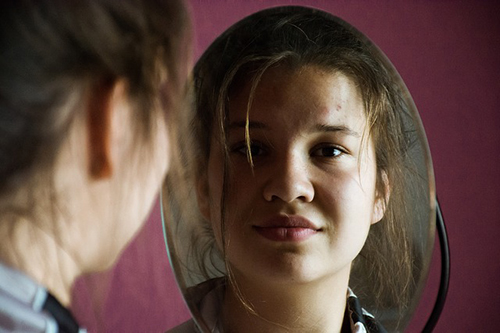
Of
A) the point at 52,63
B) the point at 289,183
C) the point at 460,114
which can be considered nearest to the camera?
the point at 52,63

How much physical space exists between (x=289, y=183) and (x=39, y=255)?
0.24 meters

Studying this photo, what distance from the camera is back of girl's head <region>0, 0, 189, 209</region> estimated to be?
1.06ft

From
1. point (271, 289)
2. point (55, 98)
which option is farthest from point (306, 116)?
point (55, 98)

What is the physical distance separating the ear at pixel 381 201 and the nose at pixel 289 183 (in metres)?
0.09

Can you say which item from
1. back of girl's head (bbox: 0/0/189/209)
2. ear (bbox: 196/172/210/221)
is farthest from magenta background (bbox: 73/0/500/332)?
back of girl's head (bbox: 0/0/189/209)

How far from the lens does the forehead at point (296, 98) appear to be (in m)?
0.55

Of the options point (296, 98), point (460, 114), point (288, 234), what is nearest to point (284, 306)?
point (288, 234)

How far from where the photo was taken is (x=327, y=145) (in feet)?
1.85

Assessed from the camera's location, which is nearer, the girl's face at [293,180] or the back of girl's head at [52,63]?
the back of girl's head at [52,63]

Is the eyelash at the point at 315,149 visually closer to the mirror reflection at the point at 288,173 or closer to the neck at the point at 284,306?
the mirror reflection at the point at 288,173

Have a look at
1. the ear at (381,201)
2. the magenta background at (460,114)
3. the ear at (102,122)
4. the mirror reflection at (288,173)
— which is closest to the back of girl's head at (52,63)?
the ear at (102,122)

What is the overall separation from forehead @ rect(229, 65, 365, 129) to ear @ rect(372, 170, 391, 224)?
0.25ft

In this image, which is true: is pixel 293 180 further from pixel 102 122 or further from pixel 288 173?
pixel 102 122

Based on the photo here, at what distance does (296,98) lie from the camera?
0.55 m
